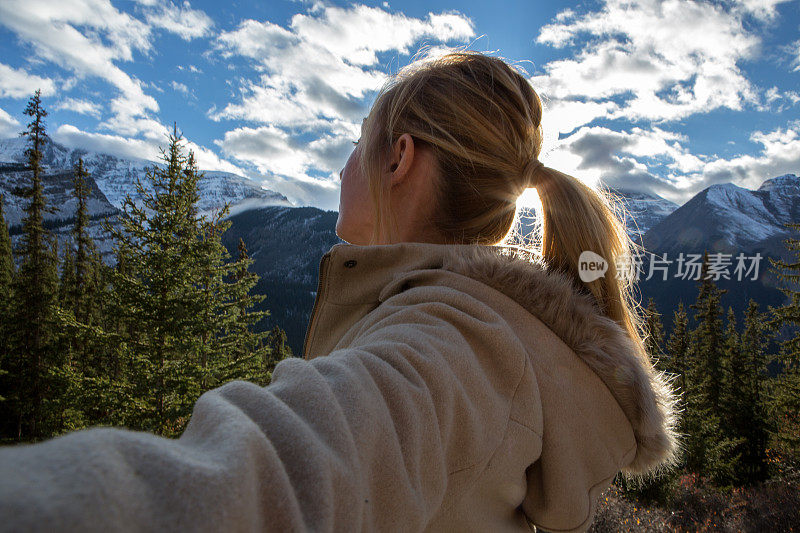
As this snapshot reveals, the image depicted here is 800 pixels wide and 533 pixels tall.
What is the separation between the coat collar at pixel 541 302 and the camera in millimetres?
1372

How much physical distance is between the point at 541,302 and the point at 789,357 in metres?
22.0

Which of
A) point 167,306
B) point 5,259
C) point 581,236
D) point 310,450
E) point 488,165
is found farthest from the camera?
point 5,259

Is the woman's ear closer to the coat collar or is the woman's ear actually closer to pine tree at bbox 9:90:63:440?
the coat collar

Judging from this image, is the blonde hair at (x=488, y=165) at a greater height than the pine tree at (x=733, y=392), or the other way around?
the blonde hair at (x=488, y=165)

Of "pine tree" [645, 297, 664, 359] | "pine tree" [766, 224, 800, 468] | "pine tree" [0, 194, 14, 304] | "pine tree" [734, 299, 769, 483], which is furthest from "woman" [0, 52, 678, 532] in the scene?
"pine tree" [0, 194, 14, 304]

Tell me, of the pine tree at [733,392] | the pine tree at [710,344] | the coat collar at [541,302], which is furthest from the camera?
the pine tree at [733,392]

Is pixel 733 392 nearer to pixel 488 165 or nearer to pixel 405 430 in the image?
pixel 488 165

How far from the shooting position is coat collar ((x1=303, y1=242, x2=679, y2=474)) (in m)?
1.37

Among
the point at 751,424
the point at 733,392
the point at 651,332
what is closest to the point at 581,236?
the point at 651,332

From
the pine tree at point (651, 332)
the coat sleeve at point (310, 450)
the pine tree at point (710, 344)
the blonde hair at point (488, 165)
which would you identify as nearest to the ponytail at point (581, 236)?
the blonde hair at point (488, 165)

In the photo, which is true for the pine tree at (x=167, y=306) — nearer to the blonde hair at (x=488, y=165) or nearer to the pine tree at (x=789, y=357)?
the blonde hair at (x=488, y=165)

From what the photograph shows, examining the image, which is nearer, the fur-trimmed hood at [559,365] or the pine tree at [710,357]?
the fur-trimmed hood at [559,365]

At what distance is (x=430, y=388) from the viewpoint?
856 millimetres

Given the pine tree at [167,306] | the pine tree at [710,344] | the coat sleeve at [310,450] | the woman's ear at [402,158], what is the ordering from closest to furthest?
the coat sleeve at [310,450] < the woman's ear at [402,158] < the pine tree at [167,306] < the pine tree at [710,344]
